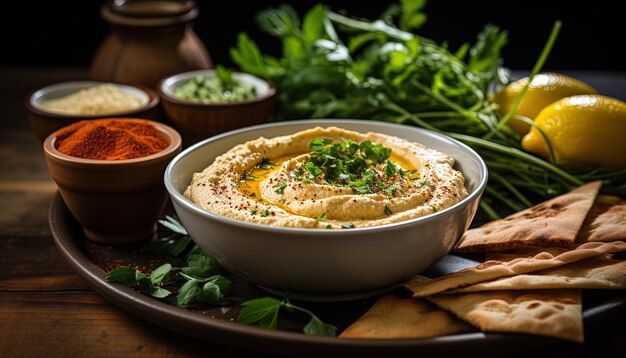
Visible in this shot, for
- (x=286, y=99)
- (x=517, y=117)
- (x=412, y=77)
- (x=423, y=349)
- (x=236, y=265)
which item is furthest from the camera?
(x=286, y=99)

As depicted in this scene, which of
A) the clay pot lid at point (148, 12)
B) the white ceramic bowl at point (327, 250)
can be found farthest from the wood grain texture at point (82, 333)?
the clay pot lid at point (148, 12)

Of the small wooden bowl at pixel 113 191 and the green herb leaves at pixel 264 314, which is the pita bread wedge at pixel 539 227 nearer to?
the green herb leaves at pixel 264 314

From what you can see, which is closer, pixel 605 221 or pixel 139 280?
pixel 139 280

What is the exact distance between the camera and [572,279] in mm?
2652

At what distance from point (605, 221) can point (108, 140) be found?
2228mm

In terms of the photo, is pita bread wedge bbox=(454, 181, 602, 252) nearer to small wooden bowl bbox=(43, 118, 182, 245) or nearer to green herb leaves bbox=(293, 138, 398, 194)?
green herb leaves bbox=(293, 138, 398, 194)

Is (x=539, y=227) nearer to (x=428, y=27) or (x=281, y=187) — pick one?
(x=281, y=187)

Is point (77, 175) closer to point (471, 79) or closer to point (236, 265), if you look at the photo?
point (236, 265)

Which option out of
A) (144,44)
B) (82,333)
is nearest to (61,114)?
(144,44)

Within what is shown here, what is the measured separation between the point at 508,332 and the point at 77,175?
188 cm

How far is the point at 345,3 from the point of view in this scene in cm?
683

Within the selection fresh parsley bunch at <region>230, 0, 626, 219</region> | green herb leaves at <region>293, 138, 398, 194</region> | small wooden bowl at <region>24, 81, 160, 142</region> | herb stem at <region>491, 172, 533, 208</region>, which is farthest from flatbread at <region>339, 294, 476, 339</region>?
small wooden bowl at <region>24, 81, 160, 142</region>

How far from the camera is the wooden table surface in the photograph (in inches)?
103

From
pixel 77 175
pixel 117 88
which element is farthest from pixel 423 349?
pixel 117 88
